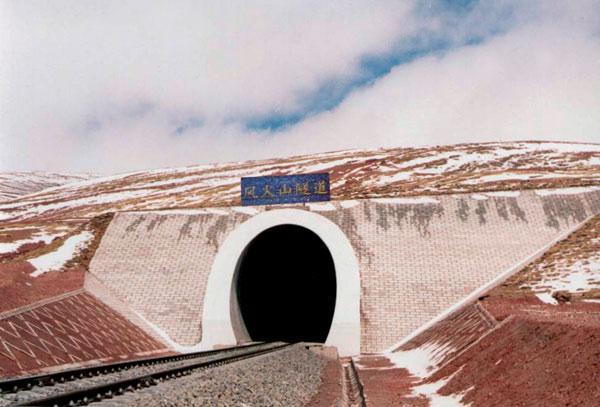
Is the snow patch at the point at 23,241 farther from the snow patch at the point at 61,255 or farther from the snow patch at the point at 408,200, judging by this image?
the snow patch at the point at 408,200

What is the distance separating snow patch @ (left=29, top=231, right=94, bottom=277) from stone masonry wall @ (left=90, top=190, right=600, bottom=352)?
1.81 m

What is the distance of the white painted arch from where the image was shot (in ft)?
97.8

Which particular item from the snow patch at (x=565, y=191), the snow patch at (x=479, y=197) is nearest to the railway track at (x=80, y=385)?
the snow patch at (x=479, y=197)

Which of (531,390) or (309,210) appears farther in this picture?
(309,210)

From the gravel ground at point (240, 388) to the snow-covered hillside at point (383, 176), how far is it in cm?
4499

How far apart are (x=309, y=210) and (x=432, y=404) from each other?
24.9 meters

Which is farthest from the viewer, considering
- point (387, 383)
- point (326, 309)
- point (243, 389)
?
point (326, 309)

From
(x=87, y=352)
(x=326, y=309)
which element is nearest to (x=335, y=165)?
(x=326, y=309)

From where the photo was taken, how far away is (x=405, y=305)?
101 feet

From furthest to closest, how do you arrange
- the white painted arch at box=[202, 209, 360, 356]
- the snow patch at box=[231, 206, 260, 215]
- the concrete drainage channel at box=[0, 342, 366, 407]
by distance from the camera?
the snow patch at box=[231, 206, 260, 215] → the white painted arch at box=[202, 209, 360, 356] → the concrete drainage channel at box=[0, 342, 366, 407]

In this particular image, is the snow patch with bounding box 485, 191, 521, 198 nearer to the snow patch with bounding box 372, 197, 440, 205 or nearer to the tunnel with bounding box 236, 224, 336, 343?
the snow patch with bounding box 372, 197, 440, 205

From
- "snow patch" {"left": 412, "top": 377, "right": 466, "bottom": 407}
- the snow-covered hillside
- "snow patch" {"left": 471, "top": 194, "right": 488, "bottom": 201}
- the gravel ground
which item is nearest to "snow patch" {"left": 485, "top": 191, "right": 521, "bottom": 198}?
"snow patch" {"left": 471, "top": 194, "right": 488, "bottom": 201}

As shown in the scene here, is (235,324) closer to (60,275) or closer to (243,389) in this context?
(60,275)

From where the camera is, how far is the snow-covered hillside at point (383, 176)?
67.0 meters
